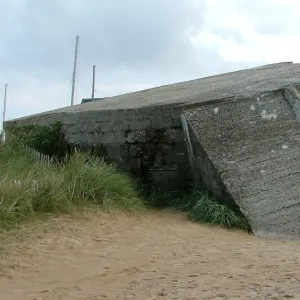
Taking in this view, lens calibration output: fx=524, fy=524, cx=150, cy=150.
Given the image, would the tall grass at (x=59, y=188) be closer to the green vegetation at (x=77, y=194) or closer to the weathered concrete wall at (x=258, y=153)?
the green vegetation at (x=77, y=194)

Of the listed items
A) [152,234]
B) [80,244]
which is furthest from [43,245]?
[152,234]

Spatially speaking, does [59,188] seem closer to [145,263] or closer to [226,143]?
[145,263]

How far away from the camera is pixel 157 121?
8.77 m

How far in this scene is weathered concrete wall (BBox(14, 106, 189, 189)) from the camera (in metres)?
8.68

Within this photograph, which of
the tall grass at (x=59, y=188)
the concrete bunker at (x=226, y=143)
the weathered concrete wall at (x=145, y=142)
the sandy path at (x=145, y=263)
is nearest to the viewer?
the sandy path at (x=145, y=263)

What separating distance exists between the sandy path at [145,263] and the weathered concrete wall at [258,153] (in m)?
0.52

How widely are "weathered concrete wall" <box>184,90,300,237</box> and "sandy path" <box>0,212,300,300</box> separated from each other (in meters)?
0.52

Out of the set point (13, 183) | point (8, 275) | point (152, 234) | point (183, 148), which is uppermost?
point (183, 148)

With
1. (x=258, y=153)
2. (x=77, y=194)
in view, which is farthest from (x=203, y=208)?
(x=77, y=194)

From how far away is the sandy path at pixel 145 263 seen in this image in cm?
402

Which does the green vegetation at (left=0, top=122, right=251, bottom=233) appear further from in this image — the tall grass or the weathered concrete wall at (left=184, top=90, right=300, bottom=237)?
the weathered concrete wall at (left=184, top=90, right=300, bottom=237)

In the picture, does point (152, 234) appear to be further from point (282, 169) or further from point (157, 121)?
point (157, 121)

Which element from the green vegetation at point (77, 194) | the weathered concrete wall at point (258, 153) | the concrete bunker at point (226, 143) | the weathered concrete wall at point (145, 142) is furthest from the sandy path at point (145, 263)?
the weathered concrete wall at point (145, 142)

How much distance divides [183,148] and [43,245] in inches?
142
